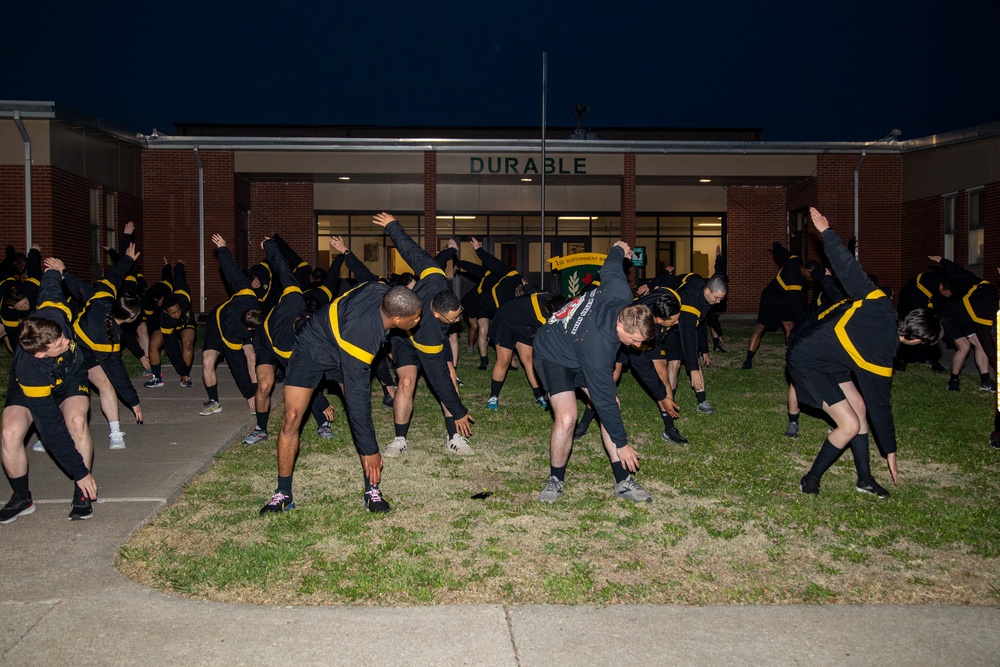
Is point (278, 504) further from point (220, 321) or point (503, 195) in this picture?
point (503, 195)

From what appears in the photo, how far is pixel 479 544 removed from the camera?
5531 millimetres

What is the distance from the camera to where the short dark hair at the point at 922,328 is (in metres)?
6.10

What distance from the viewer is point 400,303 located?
547cm

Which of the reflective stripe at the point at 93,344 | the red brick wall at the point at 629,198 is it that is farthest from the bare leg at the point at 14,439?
the red brick wall at the point at 629,198

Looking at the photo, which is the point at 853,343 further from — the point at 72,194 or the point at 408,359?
the point at 72,194

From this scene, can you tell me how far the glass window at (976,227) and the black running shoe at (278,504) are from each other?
857 inches

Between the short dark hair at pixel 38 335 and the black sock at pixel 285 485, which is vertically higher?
the short dark hair at pixel 38 335

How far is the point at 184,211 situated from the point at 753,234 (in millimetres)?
18454

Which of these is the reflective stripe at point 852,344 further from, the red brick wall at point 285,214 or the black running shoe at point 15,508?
the red brick wall at point 285,214

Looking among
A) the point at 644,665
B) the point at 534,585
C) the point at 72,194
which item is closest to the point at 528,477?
the point at 534,585

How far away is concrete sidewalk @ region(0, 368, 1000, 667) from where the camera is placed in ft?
12.8

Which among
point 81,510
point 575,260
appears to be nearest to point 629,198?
point 575,260

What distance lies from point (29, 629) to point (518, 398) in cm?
787

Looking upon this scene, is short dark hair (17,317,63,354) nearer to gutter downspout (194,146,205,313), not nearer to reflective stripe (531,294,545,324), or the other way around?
reflective stripe (531,294,545,324)
